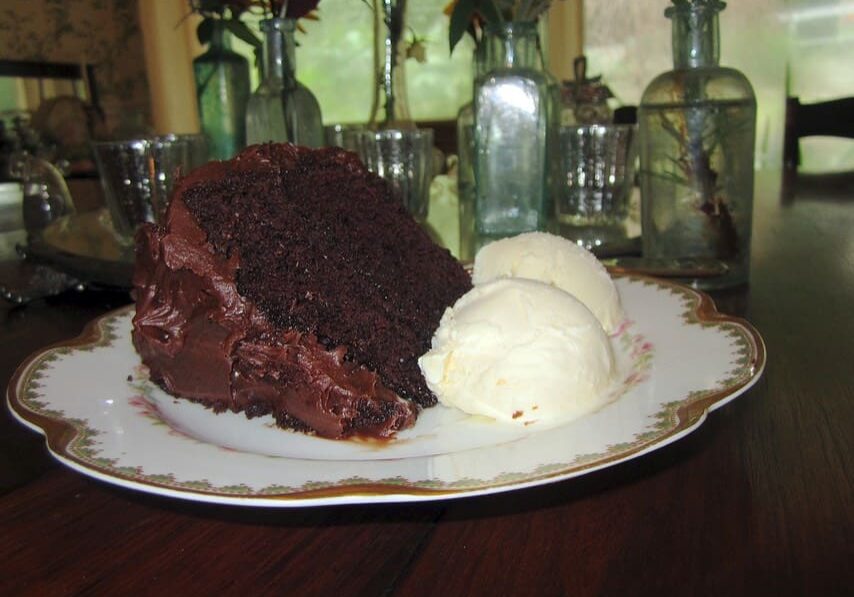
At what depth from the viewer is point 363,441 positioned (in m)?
0.92

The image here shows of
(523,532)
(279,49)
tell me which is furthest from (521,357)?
(279,49)

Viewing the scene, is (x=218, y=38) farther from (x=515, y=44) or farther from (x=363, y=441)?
(x=363, y=441)

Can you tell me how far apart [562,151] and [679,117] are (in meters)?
0.62

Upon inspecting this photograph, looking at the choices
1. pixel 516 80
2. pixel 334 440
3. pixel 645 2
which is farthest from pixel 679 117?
pixel 645 2

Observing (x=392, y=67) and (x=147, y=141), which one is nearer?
(x=147, y=141)

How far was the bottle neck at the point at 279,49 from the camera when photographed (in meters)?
2.00

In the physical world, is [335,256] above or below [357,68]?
below

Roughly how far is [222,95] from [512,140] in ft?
3.94

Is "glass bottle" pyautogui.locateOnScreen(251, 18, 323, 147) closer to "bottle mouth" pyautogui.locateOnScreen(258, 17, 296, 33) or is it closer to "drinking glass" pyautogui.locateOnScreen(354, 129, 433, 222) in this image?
"bottle mouth" pyautogui.locateOnScreen(258, 17, 296, 33)

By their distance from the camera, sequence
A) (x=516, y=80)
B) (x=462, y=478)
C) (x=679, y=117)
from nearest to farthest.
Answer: (x=462, y=478), (x=679, y=117), (x=516, y=80)

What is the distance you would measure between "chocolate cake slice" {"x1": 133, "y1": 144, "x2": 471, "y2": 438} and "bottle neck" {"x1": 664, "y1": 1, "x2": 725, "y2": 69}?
0.80 meters

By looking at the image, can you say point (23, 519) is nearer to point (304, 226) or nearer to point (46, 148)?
point (304, 226)

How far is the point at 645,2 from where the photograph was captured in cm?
665

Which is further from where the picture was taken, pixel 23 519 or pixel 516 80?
pixel 516 80
